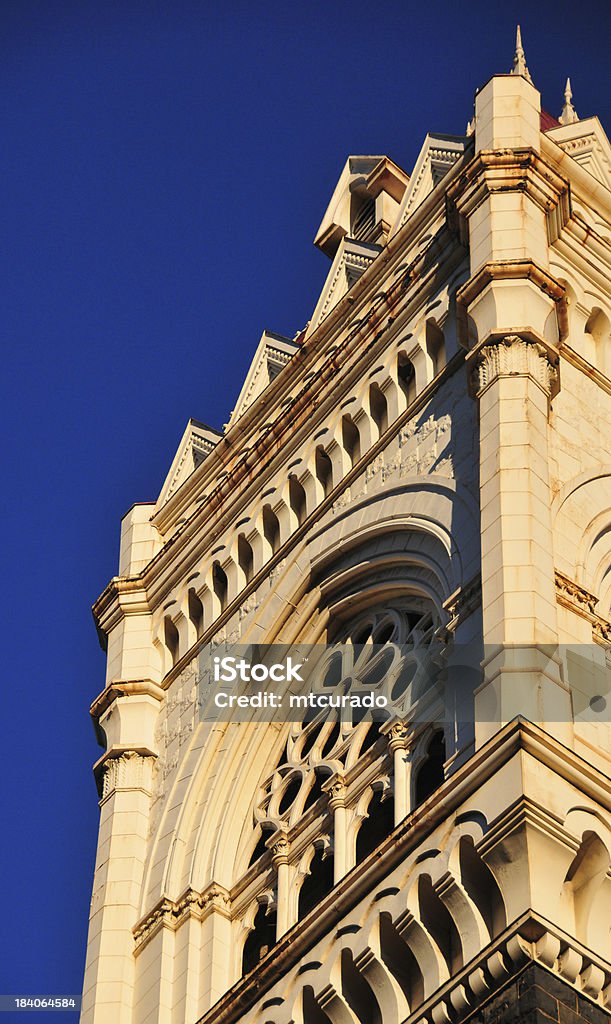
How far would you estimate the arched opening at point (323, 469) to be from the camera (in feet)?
119

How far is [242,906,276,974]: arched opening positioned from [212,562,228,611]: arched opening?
6.38m

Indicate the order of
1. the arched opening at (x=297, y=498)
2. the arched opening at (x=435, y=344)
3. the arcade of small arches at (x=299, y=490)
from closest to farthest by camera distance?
1. the arched opening at (x=435, y=344)
2. the arcade of small arches at (x=299, y=490)
3. the arched opening at (x=297, y=498)

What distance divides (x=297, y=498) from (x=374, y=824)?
6901 mm

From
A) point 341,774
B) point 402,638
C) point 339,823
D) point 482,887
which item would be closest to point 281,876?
point 339,823

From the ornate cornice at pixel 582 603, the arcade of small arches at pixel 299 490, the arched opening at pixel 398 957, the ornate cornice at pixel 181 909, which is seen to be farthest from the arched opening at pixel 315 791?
the arched opening at pixel 398 957

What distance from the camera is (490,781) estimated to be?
87.1ft

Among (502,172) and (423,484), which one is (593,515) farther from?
(502,172)

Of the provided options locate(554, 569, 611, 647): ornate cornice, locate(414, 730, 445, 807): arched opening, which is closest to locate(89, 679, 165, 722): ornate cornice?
locate(414, 730, 445, 807): arched opening

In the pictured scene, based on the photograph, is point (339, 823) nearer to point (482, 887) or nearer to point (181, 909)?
point (181, 909)

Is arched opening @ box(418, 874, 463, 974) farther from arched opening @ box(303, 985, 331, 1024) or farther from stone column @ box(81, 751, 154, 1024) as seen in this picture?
stone column @ box(81, 751, 154, 1024)

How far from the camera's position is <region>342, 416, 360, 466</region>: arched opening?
1411 inches

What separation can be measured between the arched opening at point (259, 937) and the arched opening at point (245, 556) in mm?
6234

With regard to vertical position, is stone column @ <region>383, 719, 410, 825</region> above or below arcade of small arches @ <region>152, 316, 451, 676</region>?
below

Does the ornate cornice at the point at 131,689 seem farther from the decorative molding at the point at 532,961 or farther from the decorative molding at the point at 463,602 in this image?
the decorative molding at the point at 532,961
